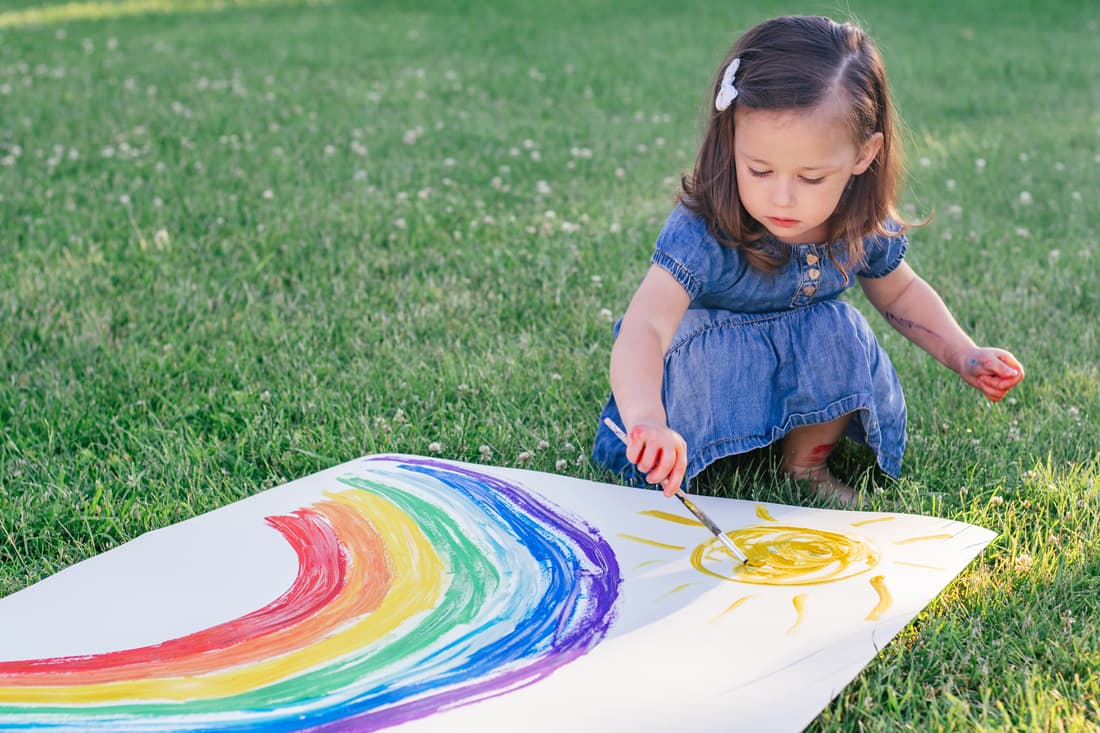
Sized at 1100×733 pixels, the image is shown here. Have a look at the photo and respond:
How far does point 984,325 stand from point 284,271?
6.54 ft

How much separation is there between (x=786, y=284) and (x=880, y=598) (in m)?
0.70

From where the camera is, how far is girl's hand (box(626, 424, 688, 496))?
1.84 m

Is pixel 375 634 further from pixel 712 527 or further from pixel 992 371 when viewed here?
pixel 992 371

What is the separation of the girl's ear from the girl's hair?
0.05 ft

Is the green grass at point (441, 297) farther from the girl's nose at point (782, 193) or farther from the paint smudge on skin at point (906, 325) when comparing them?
the girl's nose at point (782, 193)

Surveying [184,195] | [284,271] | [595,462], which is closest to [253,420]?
[595,462]

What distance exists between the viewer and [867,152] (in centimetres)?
212

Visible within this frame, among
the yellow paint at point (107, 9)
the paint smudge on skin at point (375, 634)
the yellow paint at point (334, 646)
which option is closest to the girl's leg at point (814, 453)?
the paint smudge on skin at point (375, 634)

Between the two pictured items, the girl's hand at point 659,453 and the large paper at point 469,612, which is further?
the girl's hand at point 659,453

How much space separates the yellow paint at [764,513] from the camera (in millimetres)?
2092

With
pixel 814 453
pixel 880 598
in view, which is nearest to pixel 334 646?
pixel 880 598

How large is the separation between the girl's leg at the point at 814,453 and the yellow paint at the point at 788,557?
285 mm

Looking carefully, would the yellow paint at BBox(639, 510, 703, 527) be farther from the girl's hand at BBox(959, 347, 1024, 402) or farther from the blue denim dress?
the girl's hand at BBox(959, 347, 1024, 402)

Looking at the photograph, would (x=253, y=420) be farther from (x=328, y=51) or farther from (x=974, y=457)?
(x=328, y=51)
